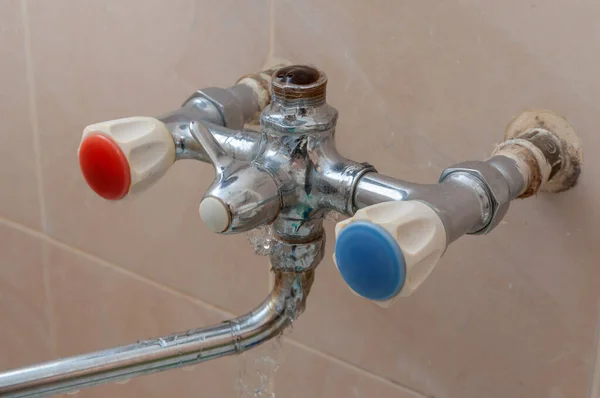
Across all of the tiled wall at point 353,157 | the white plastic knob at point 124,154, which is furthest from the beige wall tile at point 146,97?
the white plastic knob at point 124,154

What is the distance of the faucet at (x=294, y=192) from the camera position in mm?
301

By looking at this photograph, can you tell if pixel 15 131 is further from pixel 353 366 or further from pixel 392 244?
pixel 392 244

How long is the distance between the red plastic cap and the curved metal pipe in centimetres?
9

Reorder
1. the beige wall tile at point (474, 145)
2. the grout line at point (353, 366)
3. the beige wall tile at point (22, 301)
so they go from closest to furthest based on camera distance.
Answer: the beige wall tile at point (474, 145)
the grout line at point (353, 366)
the beige wall tile at point (22, 301)

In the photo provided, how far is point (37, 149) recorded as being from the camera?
68 cm

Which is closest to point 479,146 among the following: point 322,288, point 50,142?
point 322,288

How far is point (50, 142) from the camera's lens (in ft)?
2.20

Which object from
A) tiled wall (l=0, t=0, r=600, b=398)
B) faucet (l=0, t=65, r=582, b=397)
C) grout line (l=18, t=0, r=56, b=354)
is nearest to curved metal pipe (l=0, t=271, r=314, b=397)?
faucet (l=0, t=65, r=582, b=397)

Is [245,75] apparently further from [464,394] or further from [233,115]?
[464,394]

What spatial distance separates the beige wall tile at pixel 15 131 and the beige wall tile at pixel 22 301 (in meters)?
0.03

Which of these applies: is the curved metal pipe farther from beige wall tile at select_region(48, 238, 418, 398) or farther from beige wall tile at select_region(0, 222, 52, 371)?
beige wall tile at select_region(0, 222, 52, 371)

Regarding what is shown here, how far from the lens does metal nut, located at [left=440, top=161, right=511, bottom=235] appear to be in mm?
343

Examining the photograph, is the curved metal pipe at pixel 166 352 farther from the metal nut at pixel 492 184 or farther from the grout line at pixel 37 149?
the grout line at pixel 37 149

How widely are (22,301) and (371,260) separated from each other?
60 cm
